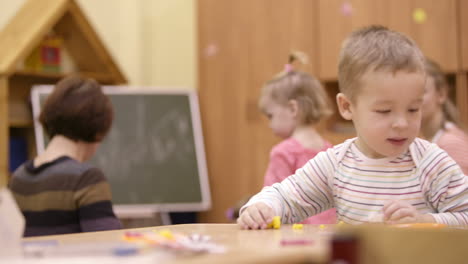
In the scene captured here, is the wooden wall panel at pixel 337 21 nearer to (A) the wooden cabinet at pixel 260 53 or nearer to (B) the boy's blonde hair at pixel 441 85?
(A) the wooden cabinet at pixel 260 53

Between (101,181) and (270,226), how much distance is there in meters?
0.74

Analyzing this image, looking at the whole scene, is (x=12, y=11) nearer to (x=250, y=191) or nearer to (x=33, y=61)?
(x=33, y=61)

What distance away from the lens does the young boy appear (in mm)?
1223

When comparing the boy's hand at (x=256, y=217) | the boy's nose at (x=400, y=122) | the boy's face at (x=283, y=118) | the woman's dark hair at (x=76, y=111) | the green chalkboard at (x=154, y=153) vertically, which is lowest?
the green chalkboard at (x=154, y=153)

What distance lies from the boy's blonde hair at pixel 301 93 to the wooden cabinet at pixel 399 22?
14.0 inches

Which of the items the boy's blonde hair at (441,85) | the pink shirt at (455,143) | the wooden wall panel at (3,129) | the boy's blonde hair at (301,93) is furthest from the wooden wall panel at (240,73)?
the wooden wall panel at (3,129)

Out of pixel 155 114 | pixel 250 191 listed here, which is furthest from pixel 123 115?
pixel 250 191

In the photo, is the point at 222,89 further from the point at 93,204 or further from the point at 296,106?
the point at 93,204

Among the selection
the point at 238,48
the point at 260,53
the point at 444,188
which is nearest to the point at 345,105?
the point at 444,188

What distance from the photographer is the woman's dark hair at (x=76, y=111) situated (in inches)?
74.4

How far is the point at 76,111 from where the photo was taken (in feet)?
6.19

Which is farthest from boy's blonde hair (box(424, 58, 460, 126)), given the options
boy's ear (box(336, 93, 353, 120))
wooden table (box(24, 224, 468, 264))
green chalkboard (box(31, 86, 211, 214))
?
wooden table (box(24, 224, 468, 264))

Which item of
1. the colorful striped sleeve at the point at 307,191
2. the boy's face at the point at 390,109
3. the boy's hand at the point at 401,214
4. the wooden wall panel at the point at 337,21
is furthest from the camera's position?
the wooden wall panel at the point at 337,21

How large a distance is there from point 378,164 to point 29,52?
2631 mm
